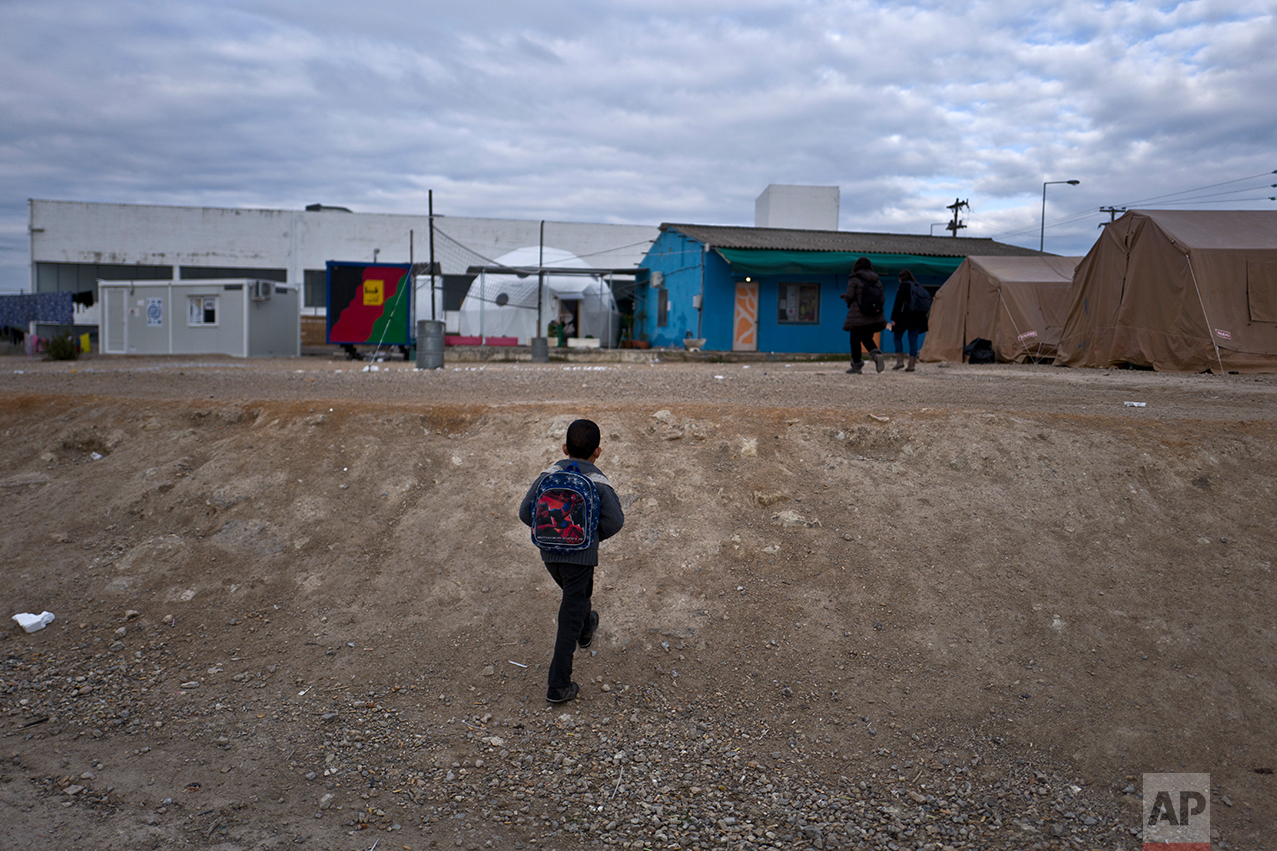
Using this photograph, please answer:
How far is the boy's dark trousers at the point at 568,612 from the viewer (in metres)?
3.73

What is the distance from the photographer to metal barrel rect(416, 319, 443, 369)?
1309 centimetres

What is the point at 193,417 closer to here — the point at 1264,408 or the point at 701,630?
the point at 701,630

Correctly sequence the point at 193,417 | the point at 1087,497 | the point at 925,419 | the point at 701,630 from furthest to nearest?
the point at 193,417 < the point at 925,419 < the point at 1087,497 < the point at 701,630

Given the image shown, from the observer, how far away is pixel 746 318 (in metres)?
19.4

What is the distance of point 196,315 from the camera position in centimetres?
1894

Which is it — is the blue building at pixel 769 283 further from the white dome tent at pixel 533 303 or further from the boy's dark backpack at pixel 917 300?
the boy's dark backpack at pixel 917 300

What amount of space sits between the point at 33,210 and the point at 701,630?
3538 cm

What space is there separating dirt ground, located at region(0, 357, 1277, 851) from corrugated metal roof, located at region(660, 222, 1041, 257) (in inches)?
523

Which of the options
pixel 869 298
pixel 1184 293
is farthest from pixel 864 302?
pixel 1184 293

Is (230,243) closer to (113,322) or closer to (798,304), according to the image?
(113,322)

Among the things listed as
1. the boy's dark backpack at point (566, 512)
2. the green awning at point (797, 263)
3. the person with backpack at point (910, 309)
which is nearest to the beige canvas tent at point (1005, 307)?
the green awning at point (797, 263)

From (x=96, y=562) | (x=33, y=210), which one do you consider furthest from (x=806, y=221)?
(x=33, y=210)

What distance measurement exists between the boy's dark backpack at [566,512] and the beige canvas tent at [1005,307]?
12.6 meters

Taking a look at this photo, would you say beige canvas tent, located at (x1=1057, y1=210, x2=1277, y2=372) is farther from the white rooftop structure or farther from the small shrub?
the small shrub
